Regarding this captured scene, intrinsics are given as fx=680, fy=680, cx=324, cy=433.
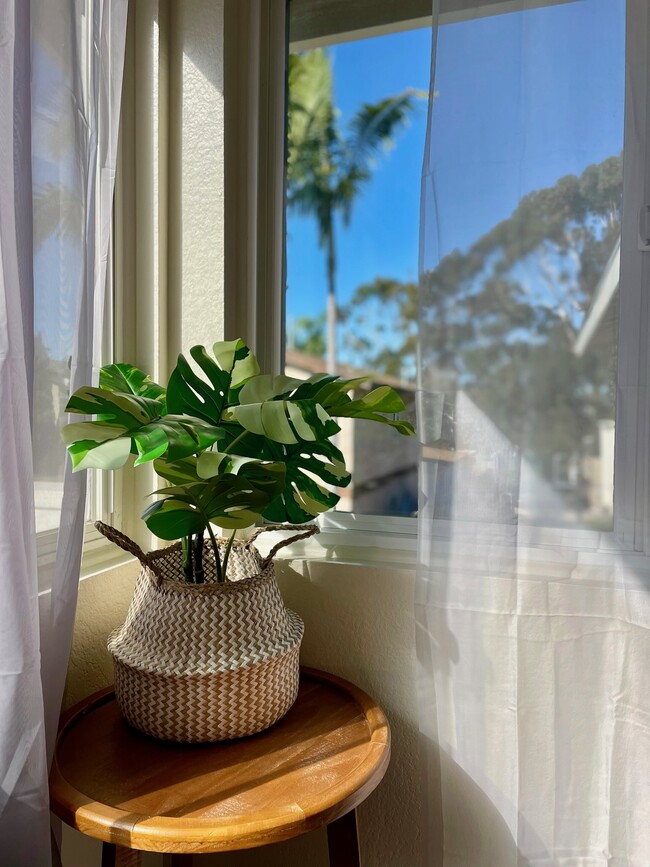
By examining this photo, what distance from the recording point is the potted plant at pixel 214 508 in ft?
3.13

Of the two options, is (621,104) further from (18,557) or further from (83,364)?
(18,557)

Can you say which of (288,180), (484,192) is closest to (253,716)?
(484,192)

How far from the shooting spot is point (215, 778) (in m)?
0.98

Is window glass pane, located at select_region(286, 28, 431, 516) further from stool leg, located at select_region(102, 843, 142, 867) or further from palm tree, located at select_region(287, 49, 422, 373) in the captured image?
stool leg, located at select_region(102, 843, 142, 867)

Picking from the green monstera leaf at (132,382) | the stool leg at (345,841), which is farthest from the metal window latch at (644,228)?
the stool leg at (345,841)

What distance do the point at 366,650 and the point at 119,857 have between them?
56 cm

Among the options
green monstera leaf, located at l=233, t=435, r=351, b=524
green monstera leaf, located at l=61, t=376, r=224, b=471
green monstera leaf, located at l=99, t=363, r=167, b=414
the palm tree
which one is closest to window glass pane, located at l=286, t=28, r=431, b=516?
the palm tree

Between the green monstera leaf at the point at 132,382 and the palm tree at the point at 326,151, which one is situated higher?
the palm tree at the point at 326,151

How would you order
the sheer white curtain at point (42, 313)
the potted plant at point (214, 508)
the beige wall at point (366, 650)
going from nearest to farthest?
the sheer white curtain at point (42, 313)
the potted plant at point (214, 508)
the beige wall at point (366, 650)

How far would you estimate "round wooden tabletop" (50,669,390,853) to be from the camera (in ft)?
2.82

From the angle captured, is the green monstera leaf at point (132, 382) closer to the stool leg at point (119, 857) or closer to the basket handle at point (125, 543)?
the basket handle at point (125, 543)

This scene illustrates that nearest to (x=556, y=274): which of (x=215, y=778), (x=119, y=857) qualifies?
(x=215, y=778)

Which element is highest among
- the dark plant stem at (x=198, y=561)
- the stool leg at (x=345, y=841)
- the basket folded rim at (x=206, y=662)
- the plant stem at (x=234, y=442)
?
the plant stem at (x=234, y=442)

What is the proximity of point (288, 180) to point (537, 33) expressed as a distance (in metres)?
0.60
